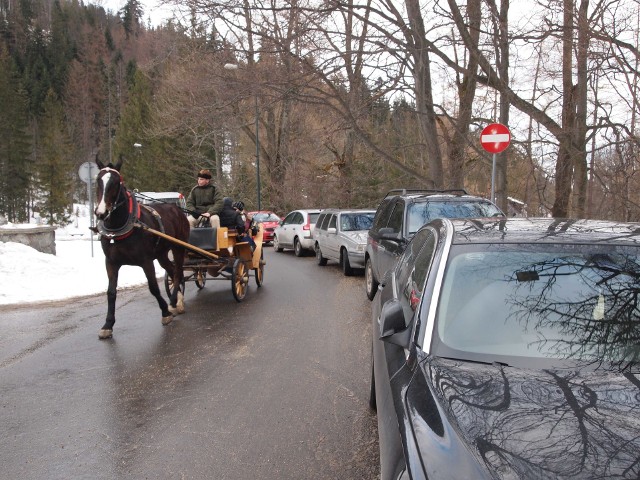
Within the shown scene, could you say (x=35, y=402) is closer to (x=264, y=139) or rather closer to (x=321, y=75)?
(x=321, y=75)

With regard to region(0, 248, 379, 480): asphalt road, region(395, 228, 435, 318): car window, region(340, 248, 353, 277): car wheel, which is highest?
region(395, 228, 435, 318): car window

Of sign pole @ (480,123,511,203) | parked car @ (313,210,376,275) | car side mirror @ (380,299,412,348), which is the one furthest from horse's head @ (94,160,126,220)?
sign pole @ (480,123,511,203)

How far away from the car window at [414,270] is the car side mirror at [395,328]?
19 cm

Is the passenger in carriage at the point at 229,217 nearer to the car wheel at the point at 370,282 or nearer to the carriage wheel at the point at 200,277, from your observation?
the carriage wheel at the point at 200,277

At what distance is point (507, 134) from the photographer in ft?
35.8

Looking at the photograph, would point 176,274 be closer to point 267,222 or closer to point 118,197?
point 118,197

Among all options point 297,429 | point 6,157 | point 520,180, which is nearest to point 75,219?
point 6,157

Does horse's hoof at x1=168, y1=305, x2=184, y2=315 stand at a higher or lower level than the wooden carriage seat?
lower

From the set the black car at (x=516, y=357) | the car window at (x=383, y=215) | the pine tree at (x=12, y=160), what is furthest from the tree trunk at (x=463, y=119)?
the pine tree at (x=12, y=160)

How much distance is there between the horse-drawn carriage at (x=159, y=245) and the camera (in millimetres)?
6820

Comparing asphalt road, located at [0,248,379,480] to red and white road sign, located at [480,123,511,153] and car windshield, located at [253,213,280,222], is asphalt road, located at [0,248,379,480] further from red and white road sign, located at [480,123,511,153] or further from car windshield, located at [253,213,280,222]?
car windshield, located at [253,213,280,222]

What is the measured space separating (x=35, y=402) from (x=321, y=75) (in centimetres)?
1304

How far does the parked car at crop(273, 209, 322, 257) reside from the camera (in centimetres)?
1867

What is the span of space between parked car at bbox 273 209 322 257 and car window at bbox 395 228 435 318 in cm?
1326
